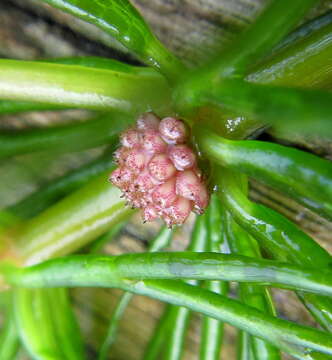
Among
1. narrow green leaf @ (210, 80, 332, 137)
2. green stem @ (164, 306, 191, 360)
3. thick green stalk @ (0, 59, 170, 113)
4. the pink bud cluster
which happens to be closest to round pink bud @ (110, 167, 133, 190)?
the pink bud cluster

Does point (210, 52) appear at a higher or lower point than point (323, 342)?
higher

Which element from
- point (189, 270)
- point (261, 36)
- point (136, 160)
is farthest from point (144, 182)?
point (261, 36)

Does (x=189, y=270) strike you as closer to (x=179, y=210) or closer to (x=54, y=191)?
(x=179, y=210)

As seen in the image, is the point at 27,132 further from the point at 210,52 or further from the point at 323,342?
the point at 323,342

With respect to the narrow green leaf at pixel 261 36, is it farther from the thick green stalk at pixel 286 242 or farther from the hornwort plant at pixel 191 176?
the thick green stalk at pixel 286 242

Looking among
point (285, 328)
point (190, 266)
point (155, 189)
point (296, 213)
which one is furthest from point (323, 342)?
point (296, 213)
